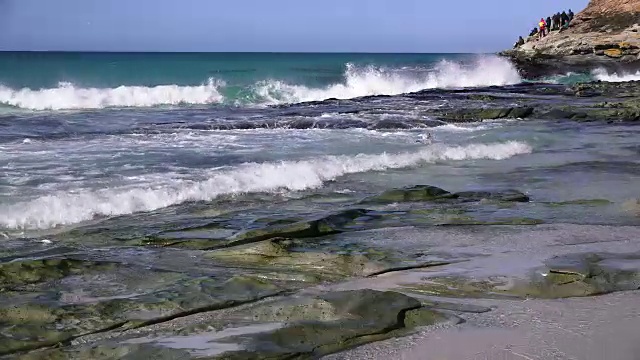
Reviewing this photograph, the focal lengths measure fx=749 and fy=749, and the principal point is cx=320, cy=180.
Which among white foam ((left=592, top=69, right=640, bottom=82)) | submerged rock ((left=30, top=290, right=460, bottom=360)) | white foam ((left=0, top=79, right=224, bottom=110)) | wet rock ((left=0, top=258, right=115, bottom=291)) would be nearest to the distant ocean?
white foam ((left=0, top=79, right=224, bottom=110))

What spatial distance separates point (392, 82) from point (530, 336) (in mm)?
36336

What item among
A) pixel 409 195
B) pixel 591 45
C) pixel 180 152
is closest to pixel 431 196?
pixel 409 195

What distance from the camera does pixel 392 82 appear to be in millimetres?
39781

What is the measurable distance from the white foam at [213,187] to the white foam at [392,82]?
24459mm

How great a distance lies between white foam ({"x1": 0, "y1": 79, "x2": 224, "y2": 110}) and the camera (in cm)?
A: 3197

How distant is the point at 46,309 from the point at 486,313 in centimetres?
262

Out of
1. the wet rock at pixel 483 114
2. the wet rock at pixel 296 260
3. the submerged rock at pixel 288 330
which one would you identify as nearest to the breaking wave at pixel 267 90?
the wet rock at pixel 483 114

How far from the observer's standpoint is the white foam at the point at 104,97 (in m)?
32.0

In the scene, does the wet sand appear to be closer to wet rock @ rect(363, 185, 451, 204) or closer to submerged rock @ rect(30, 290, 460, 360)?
submerged rock @ rect(30, 290, 460, 360)

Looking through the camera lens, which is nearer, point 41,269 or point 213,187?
point 41,269

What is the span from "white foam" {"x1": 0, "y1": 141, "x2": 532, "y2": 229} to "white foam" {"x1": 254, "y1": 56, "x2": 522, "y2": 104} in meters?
24.5

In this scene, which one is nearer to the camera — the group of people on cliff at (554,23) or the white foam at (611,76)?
the white foam at (611,76)

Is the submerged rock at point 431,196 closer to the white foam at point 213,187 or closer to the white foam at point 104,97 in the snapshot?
the white foam at point 213,187

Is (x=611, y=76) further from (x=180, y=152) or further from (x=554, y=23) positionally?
(x=180, y=152)
